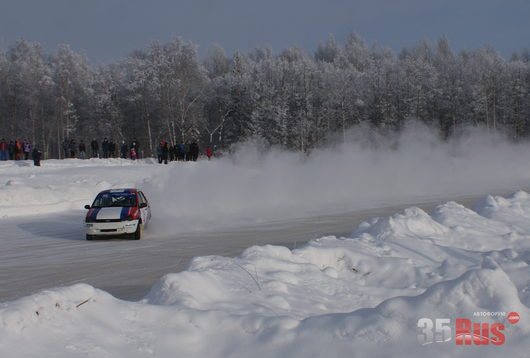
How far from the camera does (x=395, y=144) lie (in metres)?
44.4

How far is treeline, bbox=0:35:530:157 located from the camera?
56.8 m

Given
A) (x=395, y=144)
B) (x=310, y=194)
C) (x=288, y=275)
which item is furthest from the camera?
(x=395, y=144)

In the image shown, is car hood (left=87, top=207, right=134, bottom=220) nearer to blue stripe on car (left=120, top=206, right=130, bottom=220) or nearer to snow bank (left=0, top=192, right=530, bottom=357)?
blue stripe on car (left=120, top=206, right=130, bottom=220)

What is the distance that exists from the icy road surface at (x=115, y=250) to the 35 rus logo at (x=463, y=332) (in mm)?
4888

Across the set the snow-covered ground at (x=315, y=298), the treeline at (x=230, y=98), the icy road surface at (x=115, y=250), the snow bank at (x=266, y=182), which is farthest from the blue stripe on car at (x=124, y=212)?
the treeline at (x=230, y=98)

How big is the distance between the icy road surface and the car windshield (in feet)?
3.79

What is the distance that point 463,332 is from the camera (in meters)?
5.00

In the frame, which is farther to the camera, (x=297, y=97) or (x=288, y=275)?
(x=297, y=97)

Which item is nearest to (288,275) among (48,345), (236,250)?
(48,345)

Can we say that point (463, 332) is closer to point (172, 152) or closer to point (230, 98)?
point (172, 152)

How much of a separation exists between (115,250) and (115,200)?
3.24 m

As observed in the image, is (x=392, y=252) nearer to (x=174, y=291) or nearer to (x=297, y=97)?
(x=174, y=291)

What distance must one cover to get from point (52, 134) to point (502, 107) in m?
55.6

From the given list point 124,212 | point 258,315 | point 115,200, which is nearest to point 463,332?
point 258,315
